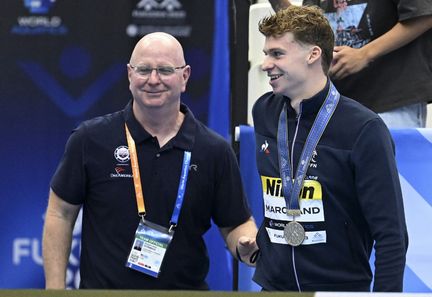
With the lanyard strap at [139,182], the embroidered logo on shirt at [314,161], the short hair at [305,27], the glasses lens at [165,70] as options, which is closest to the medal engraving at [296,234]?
the embroidered logo on shirt at [314,161]

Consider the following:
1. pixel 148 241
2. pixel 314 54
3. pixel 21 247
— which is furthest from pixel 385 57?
pixel 21 247

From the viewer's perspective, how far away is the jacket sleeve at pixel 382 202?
107 inches

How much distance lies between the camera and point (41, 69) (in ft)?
Result: 13.3

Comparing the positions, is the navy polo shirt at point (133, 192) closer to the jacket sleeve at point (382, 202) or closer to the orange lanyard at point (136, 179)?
the orange lanyard at point (136, 179)

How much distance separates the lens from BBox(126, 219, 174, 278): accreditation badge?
10.9ft

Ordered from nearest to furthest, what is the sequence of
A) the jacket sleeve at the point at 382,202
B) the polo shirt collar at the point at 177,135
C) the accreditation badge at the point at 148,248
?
the jacket sleeve at the point at 382,202 → the accreditation badge at the point at 148,248 → the polo shirt collar at the point at 177,135

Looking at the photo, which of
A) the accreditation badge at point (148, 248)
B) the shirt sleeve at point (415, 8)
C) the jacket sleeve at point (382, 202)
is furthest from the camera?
the shirt sleeve at point (415, 8)

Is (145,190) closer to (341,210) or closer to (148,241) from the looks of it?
(148,241)

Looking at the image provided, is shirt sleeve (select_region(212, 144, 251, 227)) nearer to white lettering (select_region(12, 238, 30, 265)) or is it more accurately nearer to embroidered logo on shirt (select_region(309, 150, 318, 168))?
embroidered logo on shirt (select_region(309, 150, 318, 168))

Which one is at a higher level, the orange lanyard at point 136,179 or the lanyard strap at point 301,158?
the lanyard strap at point 301,158

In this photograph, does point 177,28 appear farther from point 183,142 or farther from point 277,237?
point 277,237

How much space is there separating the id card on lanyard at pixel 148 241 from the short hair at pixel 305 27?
32.0 inches

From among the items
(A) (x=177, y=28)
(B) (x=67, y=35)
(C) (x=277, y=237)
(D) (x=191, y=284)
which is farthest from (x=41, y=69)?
(C) (x=277, y=237)

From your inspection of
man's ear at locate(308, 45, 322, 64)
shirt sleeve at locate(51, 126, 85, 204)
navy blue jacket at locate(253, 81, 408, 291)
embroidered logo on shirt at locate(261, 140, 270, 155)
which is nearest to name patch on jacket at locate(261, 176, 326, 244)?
navy blue jacket at locate(253, 81, 408, 291)
